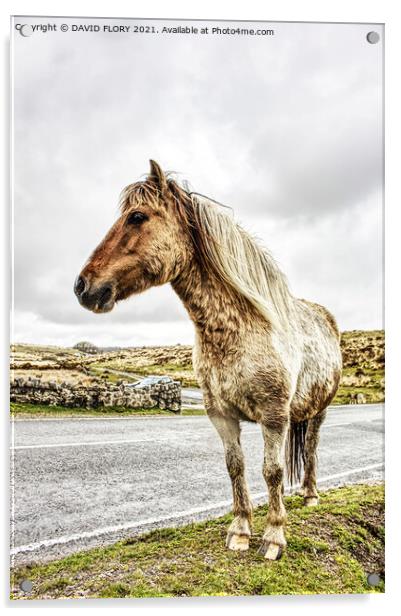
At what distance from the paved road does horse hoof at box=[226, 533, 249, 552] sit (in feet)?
0.68

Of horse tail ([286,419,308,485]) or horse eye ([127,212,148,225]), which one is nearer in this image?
horse eye ([127,212,148,225])

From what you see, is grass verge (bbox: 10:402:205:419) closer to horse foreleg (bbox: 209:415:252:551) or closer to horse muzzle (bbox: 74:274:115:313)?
horse foreleg (bbox: 209:415:252:551)

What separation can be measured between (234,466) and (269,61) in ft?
8.71

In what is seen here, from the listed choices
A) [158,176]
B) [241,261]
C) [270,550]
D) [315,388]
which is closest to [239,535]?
[270,550]

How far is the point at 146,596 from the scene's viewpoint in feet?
10.5

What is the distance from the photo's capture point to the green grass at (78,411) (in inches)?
133

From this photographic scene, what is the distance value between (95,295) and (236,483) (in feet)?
4.73

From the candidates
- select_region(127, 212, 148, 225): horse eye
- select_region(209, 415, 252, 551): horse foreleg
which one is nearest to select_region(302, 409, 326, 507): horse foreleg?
select_region(209, 415, 252, 551): horse foreleg

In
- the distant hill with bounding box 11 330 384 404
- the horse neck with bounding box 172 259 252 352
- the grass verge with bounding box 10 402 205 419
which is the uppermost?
the horse neck with bounding box 172 259 252 352

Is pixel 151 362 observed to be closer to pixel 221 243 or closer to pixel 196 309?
pixel 196 309

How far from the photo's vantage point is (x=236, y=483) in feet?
10.7

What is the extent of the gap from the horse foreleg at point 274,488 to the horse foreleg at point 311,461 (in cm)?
39

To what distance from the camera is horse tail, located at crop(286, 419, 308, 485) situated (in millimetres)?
3512

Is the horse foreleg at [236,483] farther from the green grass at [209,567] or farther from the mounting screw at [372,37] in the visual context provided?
the mounting screw at [372,37]
